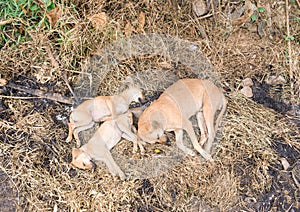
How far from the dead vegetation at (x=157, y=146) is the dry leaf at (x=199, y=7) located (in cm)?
3

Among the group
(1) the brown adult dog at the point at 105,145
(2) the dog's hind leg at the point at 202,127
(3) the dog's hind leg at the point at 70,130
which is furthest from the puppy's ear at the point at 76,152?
(2) the dog's hind leg at the point at 202,127

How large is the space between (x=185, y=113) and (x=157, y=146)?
260 millimetres

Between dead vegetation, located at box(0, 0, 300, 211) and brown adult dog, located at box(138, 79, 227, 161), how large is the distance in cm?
12

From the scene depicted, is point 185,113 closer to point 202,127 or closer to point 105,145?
point 202,127

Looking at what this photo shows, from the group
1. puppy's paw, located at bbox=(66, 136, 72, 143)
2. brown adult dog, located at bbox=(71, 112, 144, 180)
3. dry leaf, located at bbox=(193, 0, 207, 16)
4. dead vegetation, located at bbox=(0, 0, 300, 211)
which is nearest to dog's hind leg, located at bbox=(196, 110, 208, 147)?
dead vegetation, located at bbox=(0, 0, 300, 211)

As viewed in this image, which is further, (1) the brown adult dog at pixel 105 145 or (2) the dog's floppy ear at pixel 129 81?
(2) the dog's floppy ear at pixel 129 81

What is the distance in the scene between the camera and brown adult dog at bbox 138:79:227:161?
233 centimetres

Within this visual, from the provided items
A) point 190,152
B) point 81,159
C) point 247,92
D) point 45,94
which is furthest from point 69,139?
point 247,92

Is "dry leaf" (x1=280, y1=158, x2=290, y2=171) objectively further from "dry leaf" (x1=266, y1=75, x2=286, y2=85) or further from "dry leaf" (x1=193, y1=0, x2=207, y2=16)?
"dry leaf" (x1=193, y1=0, x2=207, y2=16)

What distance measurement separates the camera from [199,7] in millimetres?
3080

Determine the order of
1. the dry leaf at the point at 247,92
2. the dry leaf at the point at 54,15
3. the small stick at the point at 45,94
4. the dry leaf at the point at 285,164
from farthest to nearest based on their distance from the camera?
the dry leaf at the point at 247,92, the dry leaf at the point at 54,15, the small stick at the point at 45,94, the dry leaf at the point at 285,164

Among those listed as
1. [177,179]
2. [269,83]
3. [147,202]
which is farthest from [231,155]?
[269,83]

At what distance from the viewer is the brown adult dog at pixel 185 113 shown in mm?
2332

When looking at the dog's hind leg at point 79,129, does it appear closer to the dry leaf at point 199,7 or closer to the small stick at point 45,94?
the small stick at point 45,94
